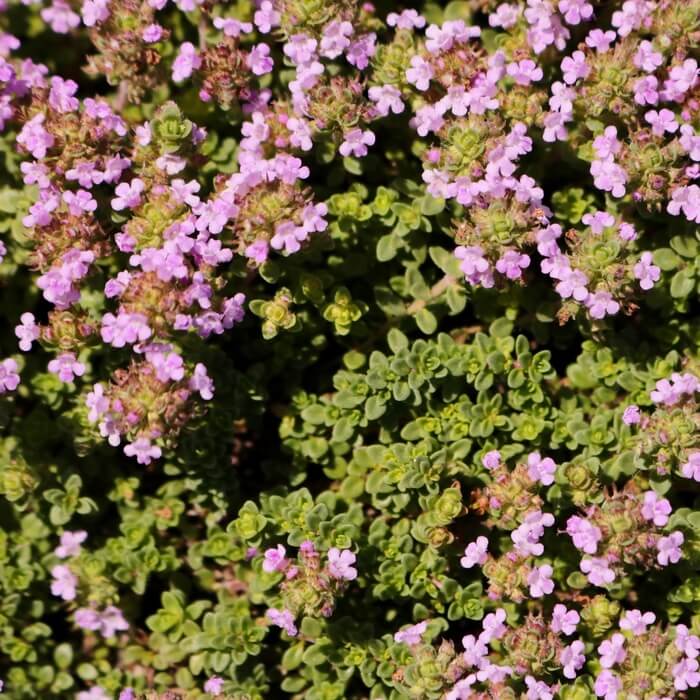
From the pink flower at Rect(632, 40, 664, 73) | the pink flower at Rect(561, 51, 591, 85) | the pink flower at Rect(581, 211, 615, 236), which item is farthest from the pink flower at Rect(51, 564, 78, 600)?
the pink flower at Rect(632, 40, 664, 73)

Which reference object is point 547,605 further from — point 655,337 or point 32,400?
point 32,400

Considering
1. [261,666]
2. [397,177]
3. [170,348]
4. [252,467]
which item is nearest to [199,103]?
[397,177]

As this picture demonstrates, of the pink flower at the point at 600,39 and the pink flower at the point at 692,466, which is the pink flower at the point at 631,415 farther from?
the pink flower at the point at 600,39

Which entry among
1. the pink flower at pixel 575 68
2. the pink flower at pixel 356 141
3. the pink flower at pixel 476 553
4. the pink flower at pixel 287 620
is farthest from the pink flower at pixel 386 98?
the pink flower at pixel 287 620

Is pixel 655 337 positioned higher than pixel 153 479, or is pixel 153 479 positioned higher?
pixel 655 337

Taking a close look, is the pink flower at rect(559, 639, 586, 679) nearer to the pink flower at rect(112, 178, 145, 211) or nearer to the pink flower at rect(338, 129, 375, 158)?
the pink flower at rect(338, 129, 375, 158)

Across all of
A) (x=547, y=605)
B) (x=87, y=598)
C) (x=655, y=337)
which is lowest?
(x=87, y=598)
